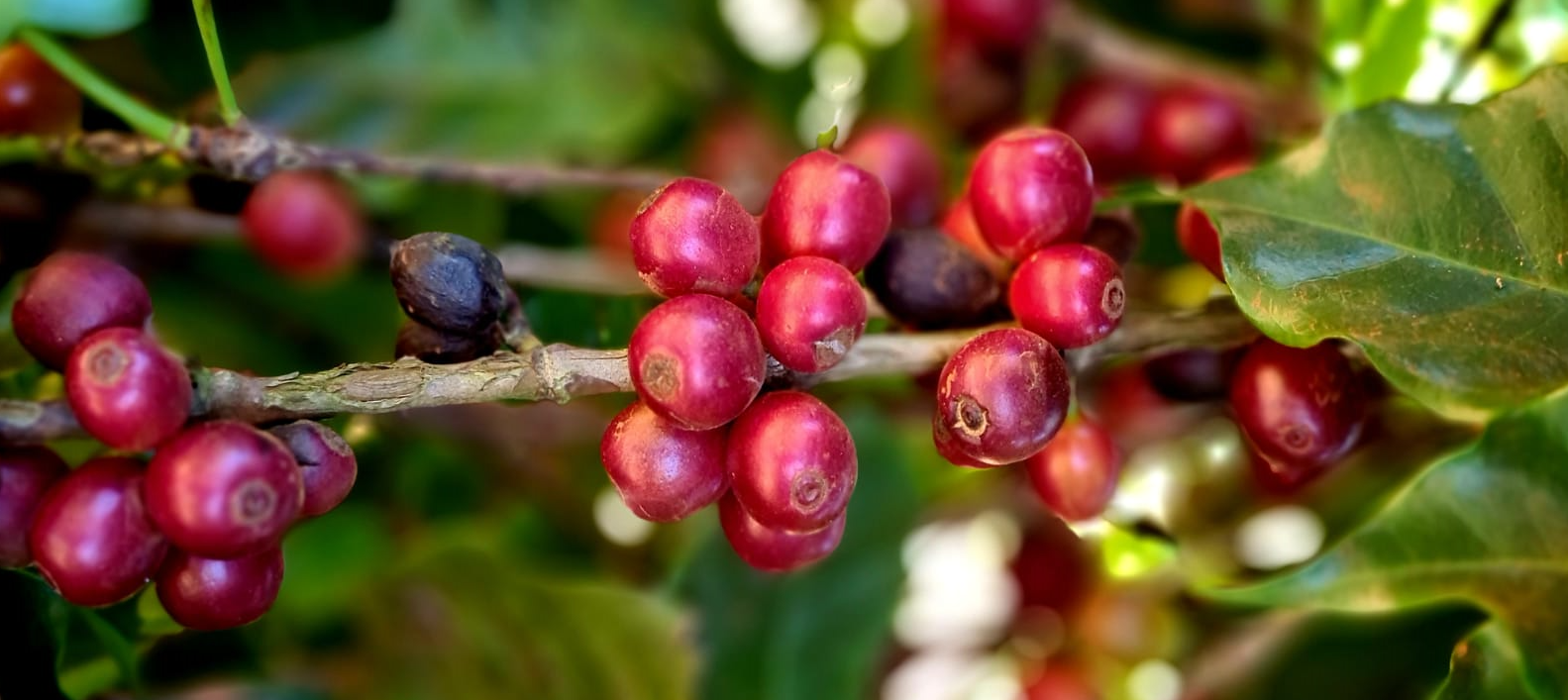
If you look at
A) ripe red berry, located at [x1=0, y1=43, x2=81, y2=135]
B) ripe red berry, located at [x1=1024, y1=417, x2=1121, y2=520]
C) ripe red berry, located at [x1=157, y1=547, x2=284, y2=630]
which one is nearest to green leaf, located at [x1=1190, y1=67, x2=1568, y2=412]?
ripe red berry, located at [x1=1024, y1=417, x2=1121, y2=520]

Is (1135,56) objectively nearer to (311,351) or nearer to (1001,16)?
(1001,16)

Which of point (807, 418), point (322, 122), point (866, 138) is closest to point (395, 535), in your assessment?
point (322, 122)

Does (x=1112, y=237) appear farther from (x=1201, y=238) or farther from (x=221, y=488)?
(x=221, y=488)

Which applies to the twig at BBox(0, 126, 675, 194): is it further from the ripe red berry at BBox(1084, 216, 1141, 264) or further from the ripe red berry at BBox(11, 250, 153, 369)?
the ripe red berry at BBox(1084, 216, 1141, 264)

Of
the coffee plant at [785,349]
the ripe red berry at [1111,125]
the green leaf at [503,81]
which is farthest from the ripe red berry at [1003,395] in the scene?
the green leaf at [503,81]

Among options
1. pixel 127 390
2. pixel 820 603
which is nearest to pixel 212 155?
pixel 127 390

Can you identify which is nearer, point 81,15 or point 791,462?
point 791,462

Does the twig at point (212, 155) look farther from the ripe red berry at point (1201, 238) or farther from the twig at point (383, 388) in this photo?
the ripe red berry at point (1201, 238)
